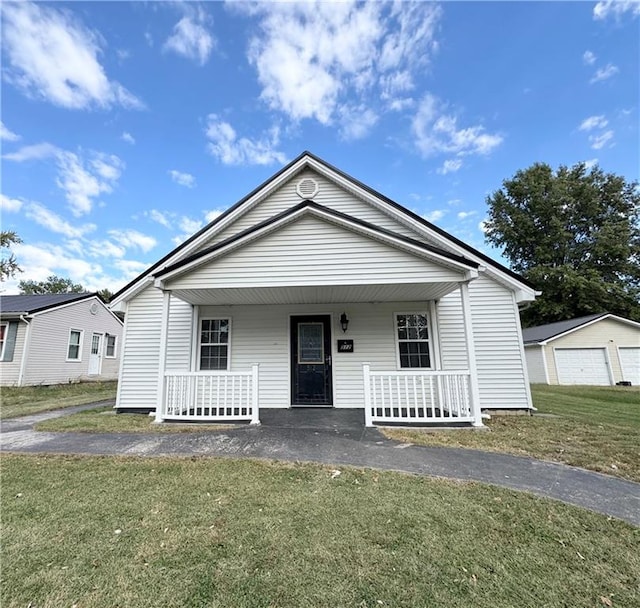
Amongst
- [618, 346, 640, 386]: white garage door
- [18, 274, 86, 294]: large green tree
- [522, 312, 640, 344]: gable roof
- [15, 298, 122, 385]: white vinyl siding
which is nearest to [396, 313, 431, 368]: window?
[522, 312, 640, 344]: gable roof

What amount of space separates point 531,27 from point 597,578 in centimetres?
1402

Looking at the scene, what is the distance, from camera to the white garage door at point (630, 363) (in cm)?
1753

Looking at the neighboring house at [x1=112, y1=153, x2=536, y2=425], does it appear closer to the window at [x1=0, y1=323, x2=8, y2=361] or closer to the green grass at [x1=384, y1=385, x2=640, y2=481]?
the green grass at [x1=384, y1=385, x2=640, y2=481]

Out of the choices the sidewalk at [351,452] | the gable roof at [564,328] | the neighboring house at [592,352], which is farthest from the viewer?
the gable roof at [564,328]

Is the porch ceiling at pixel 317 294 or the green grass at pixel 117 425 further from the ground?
the porch ceiling at pixel 317 294

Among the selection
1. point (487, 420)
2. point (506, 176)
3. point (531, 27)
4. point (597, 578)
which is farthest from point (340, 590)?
point (506, 176)

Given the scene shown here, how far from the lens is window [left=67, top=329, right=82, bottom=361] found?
16.5 meters

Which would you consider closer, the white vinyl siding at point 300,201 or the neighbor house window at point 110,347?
the white vinyl siding at point 300,201

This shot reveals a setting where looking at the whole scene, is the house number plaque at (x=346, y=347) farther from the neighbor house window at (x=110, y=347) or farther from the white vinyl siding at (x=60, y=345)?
the neighbor house window at (x=110, y=347)

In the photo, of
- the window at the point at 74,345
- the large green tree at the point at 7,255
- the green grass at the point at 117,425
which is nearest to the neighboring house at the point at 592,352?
the green grass at the point at 117,425

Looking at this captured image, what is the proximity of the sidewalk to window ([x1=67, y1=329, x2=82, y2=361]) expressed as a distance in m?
11.8

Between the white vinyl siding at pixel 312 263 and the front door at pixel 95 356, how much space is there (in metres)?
15.4

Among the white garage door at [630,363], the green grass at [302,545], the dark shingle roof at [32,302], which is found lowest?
the green grass at [302,545]

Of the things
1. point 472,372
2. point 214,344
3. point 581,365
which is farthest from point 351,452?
point 581,365
